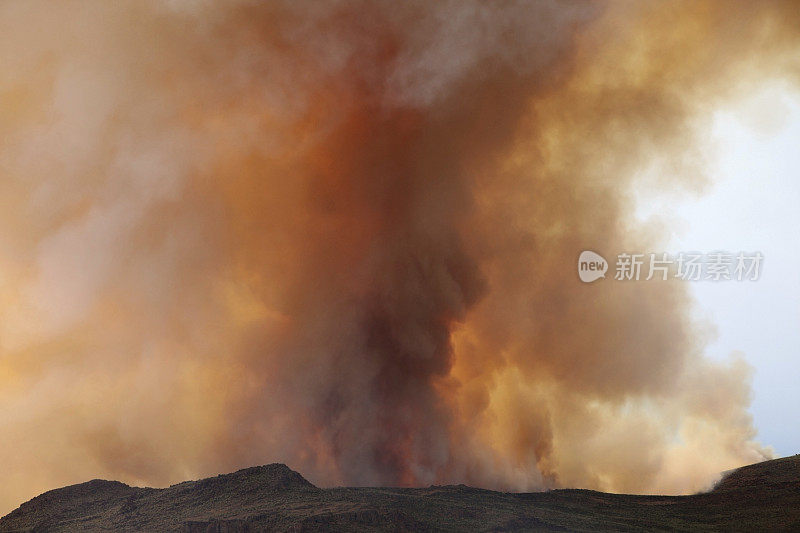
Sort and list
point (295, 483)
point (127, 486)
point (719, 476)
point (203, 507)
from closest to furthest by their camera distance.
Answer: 1. point (203, 507)
2. point (295, 483)
3. point (127, 486)
4. point (719, 476)

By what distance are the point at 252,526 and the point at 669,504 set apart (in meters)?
24.9

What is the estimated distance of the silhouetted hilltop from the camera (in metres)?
31.1

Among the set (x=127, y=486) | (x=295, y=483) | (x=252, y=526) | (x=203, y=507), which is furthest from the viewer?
(x=127, y=486)

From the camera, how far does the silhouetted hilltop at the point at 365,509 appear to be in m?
31.1

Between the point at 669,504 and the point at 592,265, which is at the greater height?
the point at 592,265

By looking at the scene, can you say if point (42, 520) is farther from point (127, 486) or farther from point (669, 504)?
point (669, 504)

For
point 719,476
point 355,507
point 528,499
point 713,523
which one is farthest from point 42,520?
point 719,476

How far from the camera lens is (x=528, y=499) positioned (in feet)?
135

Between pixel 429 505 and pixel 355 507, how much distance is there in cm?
462

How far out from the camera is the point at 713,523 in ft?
120

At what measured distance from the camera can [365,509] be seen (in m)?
31.2

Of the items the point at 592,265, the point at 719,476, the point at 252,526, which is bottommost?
the point at 252,526

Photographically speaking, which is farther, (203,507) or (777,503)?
(777,503)

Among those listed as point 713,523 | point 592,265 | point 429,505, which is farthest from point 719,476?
point 429,505
